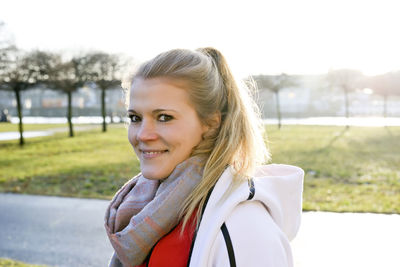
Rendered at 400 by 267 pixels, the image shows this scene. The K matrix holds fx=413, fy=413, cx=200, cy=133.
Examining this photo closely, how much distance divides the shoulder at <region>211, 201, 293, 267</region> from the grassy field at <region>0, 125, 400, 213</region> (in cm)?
512

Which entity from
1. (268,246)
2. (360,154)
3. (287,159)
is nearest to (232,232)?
(268,246)

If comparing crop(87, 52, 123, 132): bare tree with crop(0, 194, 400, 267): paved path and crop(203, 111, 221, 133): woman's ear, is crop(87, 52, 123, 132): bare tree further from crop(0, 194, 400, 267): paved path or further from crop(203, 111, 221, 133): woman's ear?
crop(203, 111, 221, 133): woman's ear

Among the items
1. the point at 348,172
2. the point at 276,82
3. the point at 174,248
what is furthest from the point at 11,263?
the point at 276,82

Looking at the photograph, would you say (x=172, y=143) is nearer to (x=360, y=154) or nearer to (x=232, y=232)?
(x=232, y=232)

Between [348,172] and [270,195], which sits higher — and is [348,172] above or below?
below

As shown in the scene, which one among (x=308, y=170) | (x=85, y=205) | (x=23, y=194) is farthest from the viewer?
(x=308, y=170)

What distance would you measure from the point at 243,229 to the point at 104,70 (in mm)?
23042

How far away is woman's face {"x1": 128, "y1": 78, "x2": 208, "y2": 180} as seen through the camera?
143 cm

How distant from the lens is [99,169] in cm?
966

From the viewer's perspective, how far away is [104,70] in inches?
914

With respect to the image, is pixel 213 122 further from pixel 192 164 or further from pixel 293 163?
pixel 293 163

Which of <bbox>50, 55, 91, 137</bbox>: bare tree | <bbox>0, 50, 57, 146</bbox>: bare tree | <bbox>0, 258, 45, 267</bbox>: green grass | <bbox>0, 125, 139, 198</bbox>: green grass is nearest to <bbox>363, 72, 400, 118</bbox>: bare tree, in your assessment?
<bbox>50, 55, 91, 137</bbox>: bare tree

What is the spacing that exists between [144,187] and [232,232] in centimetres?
60

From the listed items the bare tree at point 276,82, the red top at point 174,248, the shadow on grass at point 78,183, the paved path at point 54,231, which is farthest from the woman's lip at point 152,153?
the bare tree at point 276,82
